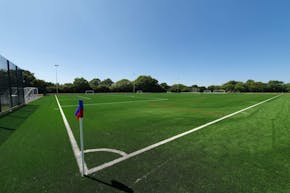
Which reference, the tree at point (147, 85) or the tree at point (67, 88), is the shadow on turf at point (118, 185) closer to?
the tree at point (67, 88)

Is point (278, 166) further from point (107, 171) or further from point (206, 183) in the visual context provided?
point (107, 171)

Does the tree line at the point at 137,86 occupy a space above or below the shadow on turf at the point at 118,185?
above

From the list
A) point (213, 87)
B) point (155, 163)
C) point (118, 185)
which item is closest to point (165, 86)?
point (213, 87)

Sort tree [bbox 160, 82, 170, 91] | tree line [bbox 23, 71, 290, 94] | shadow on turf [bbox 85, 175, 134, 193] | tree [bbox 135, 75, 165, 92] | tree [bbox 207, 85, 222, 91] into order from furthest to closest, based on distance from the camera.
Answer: tree [bbox 207, 85, 222, 91] < tree [bbox 160, 82, 170, 91] < tree [bbox 135, 75, 165, 92] < tree line [bbox 23, 71, 290, 94] < shadow on turf [bbox 85, 175, 134, 193]

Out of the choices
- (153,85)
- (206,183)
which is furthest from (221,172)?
(153,85)

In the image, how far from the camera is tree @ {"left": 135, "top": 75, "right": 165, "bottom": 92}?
8469 centimetres

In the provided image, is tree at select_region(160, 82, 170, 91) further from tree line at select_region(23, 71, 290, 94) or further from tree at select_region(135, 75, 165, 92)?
tree at select_region(135, 75, 165, 92)

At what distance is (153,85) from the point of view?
86.4 meters

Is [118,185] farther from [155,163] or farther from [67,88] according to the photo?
[67,88]

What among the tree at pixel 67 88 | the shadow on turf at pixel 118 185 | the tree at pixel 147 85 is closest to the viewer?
the shadow on turf at pixel 118 185

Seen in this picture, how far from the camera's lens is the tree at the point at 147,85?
84688 millimetres

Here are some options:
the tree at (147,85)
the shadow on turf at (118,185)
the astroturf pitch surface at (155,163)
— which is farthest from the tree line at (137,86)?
the shadow on turf at (118,185)

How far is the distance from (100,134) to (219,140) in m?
3.59

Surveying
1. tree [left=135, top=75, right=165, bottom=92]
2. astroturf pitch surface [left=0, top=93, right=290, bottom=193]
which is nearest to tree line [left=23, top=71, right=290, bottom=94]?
tree [left=135, top=75, right=165, bottom=92]
